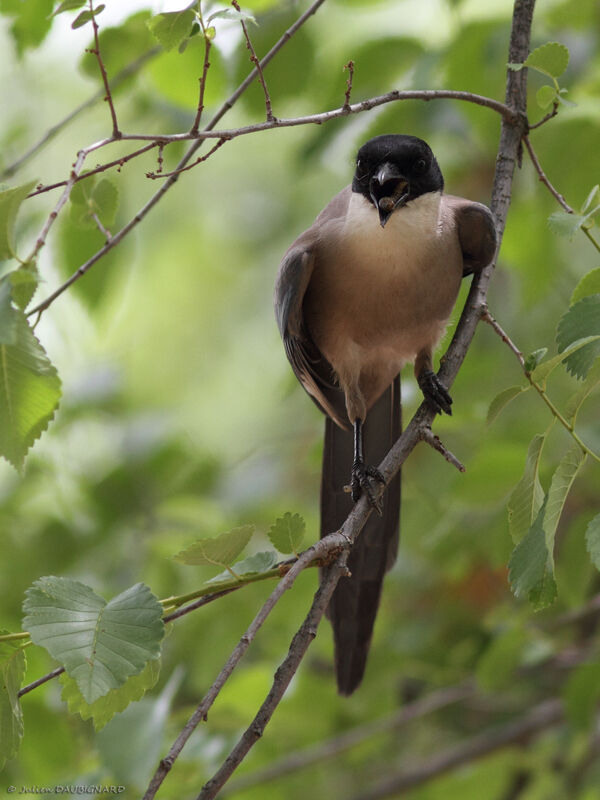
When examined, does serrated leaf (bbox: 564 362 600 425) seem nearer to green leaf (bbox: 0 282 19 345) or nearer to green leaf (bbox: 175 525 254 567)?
green leaf (bbox: 175 525 254 567)

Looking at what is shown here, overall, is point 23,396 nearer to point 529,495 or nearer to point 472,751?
point 529,495

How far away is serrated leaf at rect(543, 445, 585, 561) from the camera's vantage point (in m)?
1.52

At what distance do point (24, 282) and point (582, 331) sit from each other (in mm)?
914

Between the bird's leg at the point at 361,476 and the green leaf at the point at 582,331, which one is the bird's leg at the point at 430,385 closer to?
the bird's leg at the point at 361,476

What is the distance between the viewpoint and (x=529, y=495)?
65.7 inches

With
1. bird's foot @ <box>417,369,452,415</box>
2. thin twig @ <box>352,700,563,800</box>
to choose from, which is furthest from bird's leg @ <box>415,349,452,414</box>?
thin twig @ <box>352,700,563,800</box>

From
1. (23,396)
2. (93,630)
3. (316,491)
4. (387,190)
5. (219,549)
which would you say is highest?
(316,491)

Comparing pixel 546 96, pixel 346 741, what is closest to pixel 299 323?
pixel 546 96

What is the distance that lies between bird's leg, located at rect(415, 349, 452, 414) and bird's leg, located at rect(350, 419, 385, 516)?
22cm

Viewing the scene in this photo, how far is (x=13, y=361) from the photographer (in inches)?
57.9

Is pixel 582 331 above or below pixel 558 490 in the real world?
above

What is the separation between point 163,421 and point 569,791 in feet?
6.71

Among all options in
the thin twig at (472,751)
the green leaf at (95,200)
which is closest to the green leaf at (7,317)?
the green leaf at (95,200)

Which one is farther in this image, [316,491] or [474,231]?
[316,491]
